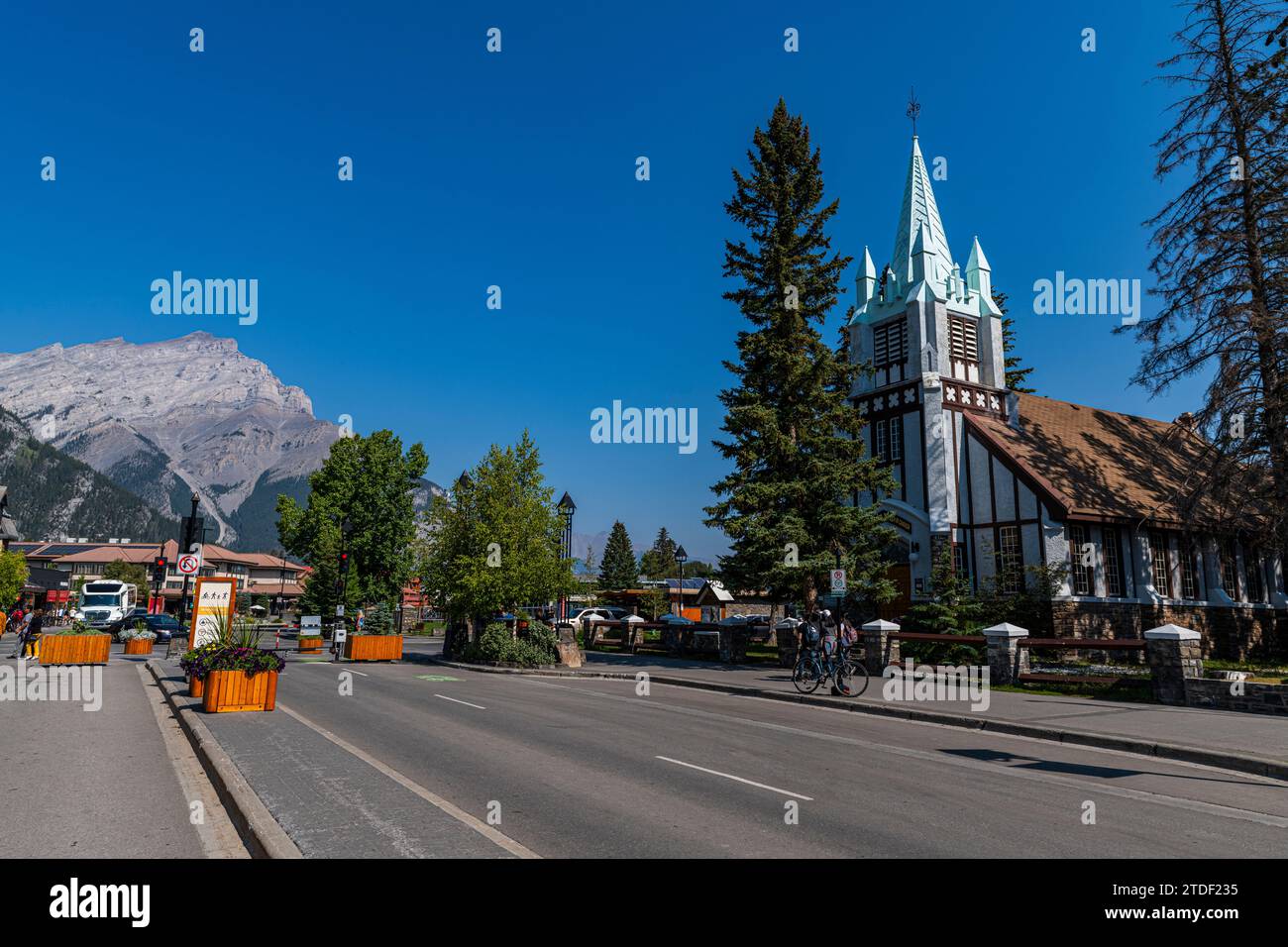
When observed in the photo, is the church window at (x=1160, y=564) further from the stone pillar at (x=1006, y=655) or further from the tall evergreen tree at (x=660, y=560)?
the tall evergreen tree at (x=660, y=560)

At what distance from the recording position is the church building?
28594mm

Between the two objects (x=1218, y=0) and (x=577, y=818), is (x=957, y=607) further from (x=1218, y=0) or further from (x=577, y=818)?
(x=577, y=818)

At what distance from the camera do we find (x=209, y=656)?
1430cm

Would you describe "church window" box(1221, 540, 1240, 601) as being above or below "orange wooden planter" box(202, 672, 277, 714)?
above

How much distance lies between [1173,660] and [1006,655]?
175 inches

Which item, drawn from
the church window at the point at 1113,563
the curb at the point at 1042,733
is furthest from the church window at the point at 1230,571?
the curb at the point at 1042,733

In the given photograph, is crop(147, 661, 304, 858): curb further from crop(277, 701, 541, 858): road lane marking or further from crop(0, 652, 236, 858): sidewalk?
crop(277, 701, 541, 858): road lane marking

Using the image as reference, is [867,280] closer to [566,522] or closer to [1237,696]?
[566,522]

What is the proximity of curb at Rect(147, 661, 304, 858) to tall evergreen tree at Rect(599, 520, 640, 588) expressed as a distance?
259 ft

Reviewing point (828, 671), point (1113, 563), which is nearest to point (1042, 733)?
point (828, 671)

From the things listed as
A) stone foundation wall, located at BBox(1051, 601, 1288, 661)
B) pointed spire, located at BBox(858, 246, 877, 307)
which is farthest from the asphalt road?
pointed spire, located at BBox(858, 246, 877, 307)

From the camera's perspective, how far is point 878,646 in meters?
22.6

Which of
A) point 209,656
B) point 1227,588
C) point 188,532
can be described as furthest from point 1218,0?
point 188,532
